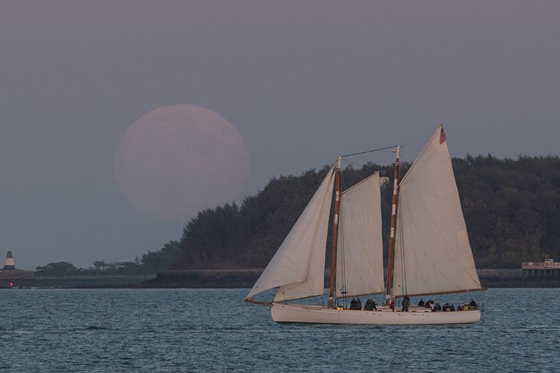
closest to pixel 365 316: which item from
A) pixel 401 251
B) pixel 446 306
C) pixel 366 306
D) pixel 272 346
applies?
pixel 366 306

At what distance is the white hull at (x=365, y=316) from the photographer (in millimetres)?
86125

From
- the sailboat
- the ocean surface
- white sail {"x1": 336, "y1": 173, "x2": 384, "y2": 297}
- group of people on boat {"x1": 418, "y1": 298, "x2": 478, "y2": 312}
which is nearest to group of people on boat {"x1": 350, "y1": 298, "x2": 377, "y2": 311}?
the sailboat

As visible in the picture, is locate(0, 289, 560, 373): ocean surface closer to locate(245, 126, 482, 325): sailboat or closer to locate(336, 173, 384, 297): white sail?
locate(245, 126, 482, 325): sailboat

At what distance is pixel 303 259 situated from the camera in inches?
3342

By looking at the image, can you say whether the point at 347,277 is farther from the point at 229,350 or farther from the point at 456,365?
the point at 456,365

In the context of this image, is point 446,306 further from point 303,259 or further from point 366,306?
point 303,259

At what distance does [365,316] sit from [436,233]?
25.9 ft

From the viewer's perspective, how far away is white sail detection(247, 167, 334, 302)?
8438 cm

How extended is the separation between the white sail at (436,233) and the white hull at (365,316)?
198cm

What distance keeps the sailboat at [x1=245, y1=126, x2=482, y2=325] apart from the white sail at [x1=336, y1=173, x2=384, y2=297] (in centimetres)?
7

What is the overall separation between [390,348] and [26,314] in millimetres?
73450

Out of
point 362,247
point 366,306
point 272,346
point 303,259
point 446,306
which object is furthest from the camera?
point 446,306

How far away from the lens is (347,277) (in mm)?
87750

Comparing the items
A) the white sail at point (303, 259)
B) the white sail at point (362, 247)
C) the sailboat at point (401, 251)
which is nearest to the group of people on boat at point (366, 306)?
the sailboat at point (401, 251)
